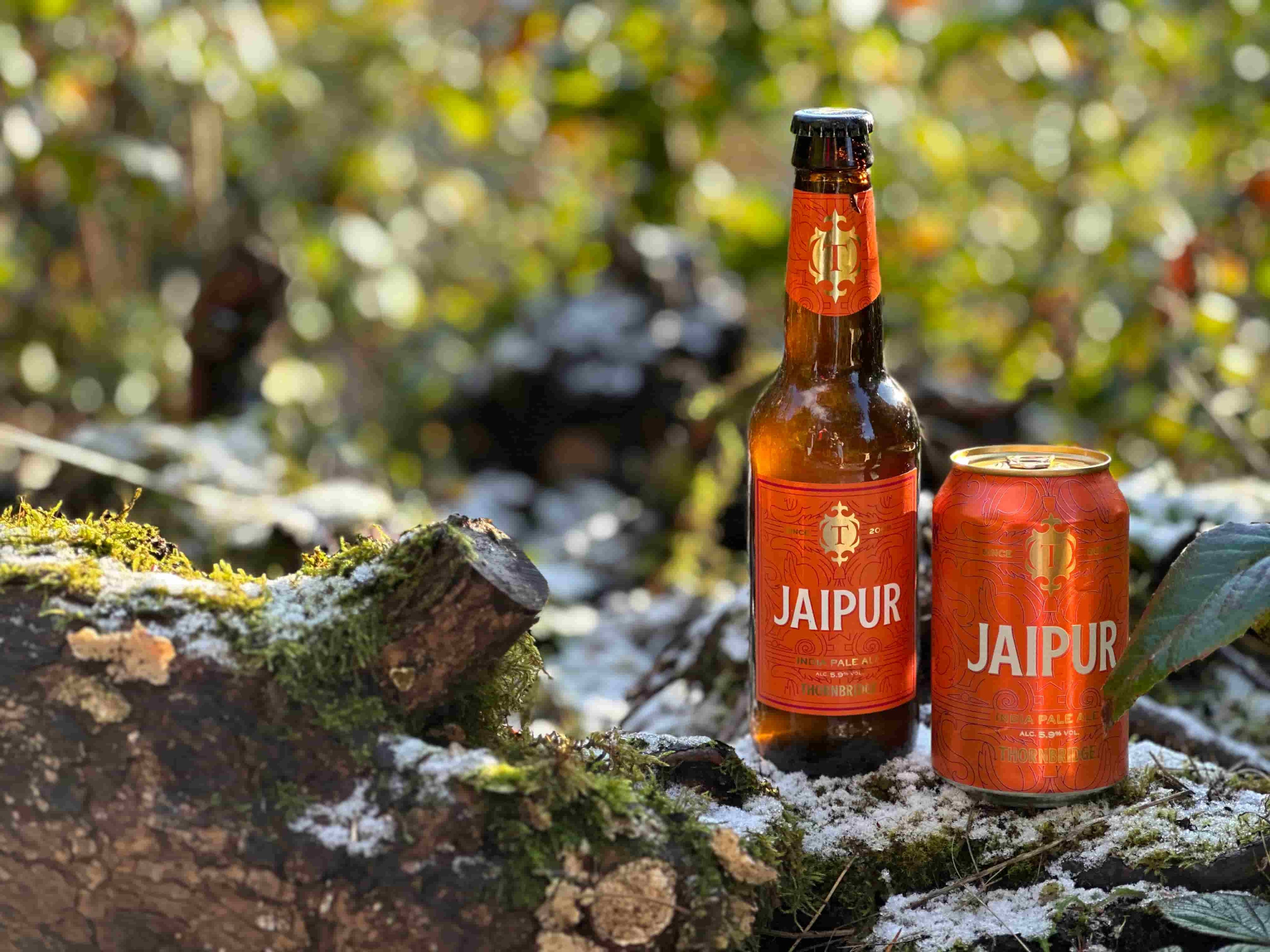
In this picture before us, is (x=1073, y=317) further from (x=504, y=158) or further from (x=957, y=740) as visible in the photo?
(x=957, y=740)

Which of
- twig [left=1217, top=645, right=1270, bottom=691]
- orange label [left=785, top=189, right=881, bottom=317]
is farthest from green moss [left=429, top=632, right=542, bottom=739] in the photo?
twig [left=1217, top=645, right=1270, bottom=691]

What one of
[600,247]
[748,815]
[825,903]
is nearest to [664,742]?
[748,815]

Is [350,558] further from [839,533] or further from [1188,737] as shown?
[1188,737]

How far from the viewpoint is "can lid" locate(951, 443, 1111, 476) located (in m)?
1.55

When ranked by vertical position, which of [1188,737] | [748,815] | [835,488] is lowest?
[1188,737]

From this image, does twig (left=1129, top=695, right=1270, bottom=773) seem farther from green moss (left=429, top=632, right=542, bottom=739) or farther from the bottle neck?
green moss (left=429, top=632, right=542, bottom=739)

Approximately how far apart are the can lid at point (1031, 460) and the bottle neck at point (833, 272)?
0.58ft

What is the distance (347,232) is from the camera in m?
4.40

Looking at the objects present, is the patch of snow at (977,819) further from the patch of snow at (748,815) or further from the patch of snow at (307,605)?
the patch of snow at (307,605)

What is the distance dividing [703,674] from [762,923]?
38.5 inches

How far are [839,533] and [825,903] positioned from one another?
0.45 metres

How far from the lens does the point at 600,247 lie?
15.2 feet

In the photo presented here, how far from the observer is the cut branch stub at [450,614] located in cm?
131

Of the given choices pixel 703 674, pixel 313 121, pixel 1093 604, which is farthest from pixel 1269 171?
pixel 313 121
